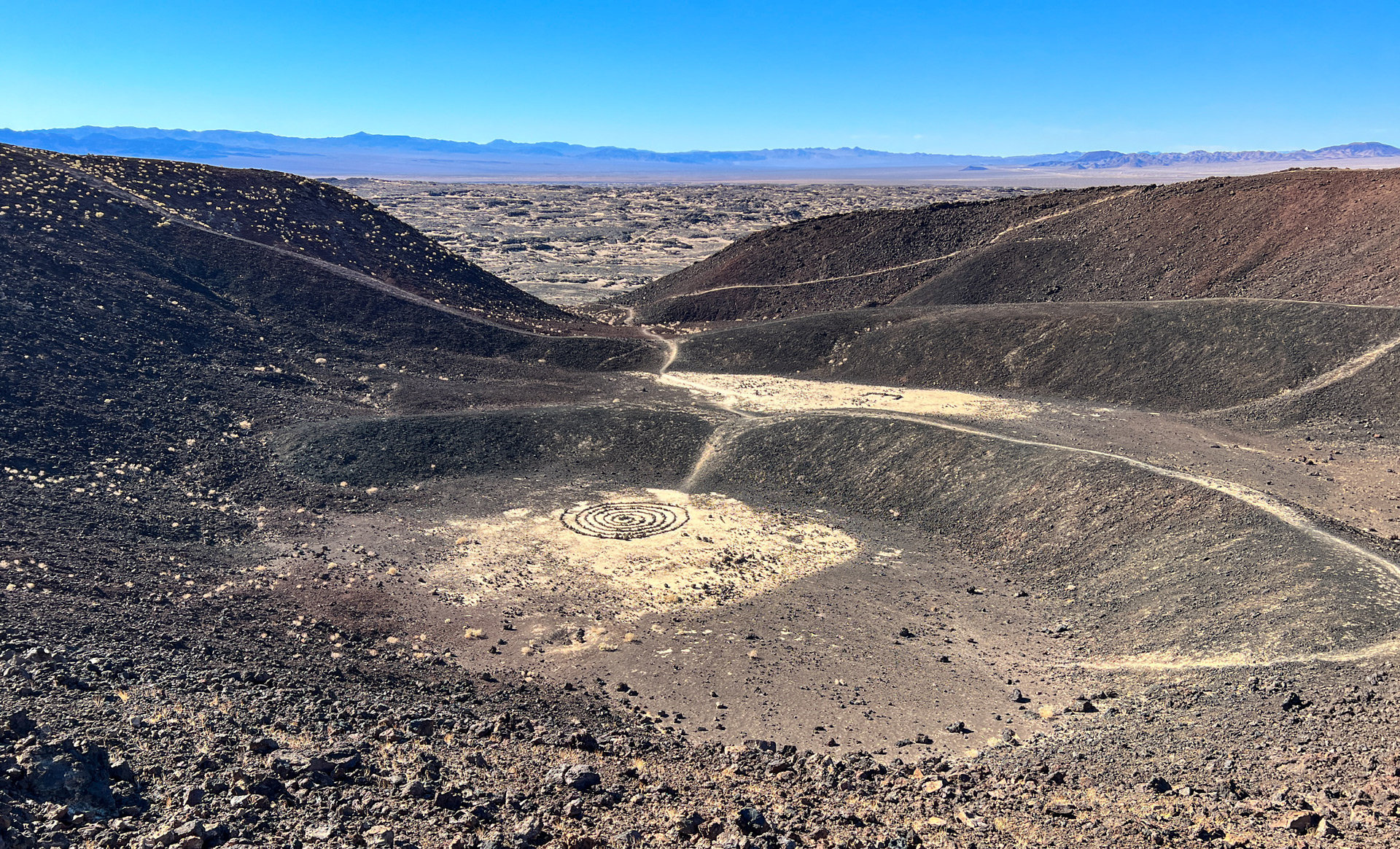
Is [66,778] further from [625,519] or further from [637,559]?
[625,519]

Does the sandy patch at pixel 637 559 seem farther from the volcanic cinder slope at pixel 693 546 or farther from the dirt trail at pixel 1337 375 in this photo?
the dirt trail at pixel 1337 375

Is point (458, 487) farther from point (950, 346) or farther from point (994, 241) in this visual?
point (994, 241)

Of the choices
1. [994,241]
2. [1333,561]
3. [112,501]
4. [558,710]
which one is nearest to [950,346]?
[994,241]

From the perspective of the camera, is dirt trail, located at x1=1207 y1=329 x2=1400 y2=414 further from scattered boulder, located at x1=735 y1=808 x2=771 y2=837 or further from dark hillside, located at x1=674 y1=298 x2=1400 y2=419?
scattered boulder, located at x1=735 y1=808 x2=771 y2=837

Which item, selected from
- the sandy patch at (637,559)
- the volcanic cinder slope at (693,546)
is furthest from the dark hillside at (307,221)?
the sandy patch at (637,559)

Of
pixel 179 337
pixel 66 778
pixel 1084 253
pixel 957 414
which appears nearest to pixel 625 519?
pixel 957 414

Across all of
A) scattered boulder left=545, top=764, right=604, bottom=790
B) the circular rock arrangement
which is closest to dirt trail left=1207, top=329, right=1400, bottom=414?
the circular rock arrangement
